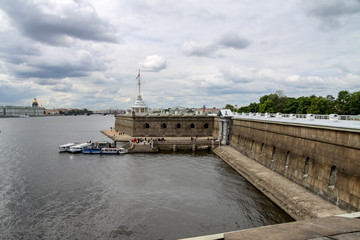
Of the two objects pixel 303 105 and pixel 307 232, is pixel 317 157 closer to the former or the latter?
pixel 307 232

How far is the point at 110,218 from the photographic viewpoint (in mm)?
16516

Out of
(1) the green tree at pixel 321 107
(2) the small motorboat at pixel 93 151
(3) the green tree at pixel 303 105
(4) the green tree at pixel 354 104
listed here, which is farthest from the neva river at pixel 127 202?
(3) the green tree at pixel 303 105

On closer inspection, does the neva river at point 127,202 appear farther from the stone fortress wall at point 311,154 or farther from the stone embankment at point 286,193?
the stone fortress wall at point 311,154

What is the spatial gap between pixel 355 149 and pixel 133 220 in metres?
14.5

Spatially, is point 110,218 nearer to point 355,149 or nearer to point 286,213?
point 286,213

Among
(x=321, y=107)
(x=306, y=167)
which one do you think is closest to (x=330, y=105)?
(x=321, y=107)

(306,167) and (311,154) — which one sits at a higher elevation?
(311,154)

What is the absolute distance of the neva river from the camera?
598 inches

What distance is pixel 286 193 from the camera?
59.2ft

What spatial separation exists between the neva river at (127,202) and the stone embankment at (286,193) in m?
0.67

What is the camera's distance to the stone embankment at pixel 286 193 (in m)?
14.8

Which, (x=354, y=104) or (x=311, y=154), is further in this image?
(x=354, y=104)

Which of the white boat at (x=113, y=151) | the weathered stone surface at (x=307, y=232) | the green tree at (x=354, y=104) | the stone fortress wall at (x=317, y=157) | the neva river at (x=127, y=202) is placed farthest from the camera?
the green tree at (x=354, y=104)

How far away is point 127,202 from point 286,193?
12055 millimetres
